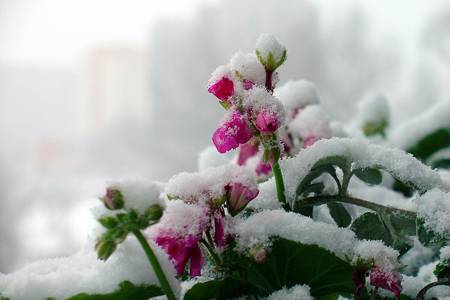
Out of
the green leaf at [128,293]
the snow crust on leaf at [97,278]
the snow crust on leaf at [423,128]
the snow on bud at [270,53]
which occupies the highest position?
the snow crust on leaf at [423,128]

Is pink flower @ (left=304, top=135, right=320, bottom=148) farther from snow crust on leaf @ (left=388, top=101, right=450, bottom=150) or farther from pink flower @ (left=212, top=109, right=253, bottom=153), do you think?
snow crust on leaf @ (left=388, top=101, right=450, bottom=150)

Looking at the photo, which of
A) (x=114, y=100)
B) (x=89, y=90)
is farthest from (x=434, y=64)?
(x=89, y=90)

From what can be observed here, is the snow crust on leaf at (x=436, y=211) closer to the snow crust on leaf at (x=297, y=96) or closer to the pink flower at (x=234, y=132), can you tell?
the pink flower at (x=234, y=132)

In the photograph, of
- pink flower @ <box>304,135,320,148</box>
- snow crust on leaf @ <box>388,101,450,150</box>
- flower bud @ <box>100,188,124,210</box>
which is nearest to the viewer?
flower bud @ <box>100,188,124,210</box>

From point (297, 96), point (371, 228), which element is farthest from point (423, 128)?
point (371, 228)

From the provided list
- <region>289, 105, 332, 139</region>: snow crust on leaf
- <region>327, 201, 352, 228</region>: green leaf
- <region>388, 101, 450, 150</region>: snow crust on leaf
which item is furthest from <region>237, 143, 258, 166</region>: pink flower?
<region>388, 101, 450, 150</region>: snow crust on leaf

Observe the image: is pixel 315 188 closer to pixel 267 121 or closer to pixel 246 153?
pixel 267 121

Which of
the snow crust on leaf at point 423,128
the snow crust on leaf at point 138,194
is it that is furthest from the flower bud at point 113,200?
the snow crust on leaf at point 423,128
